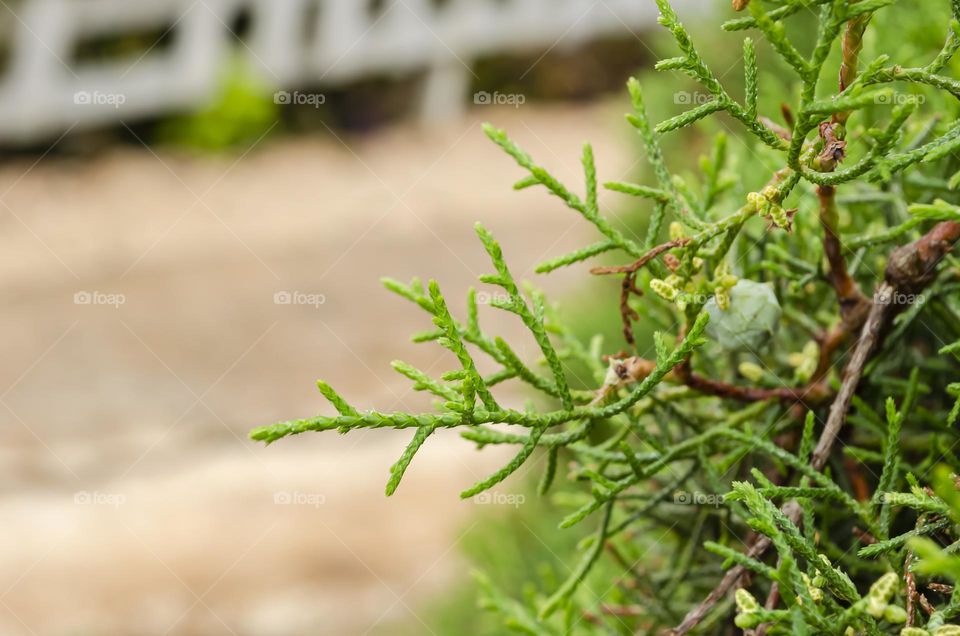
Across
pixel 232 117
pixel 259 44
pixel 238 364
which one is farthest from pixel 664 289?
pixel 259 44

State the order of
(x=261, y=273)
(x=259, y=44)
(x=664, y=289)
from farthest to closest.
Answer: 1. (x=259, y=44)
2. (x=261, y=273)
3. (x=664, y=289)

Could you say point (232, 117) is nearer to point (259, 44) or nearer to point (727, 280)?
point (259, 44)

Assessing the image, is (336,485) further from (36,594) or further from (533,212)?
(533,212)

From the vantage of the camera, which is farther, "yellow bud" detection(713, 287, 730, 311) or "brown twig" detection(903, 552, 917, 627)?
"yellow bud" detection(713, 287, 730, 311)

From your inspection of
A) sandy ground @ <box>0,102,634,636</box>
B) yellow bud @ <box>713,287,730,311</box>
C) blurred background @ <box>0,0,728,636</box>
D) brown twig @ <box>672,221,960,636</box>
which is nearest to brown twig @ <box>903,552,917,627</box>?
brown twig @ <box>672,221,960,636</box>

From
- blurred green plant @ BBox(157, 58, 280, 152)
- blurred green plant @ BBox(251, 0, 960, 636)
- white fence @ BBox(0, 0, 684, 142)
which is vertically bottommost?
blurred green plant @ BBox(251, 0, 960, 636)

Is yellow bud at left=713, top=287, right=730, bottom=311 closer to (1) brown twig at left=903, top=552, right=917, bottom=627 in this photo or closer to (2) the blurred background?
(1) brown twig at left=903, top=552, right=917, bottom=627
